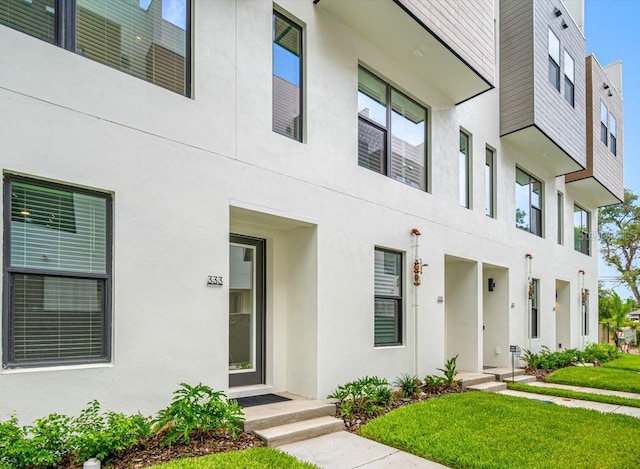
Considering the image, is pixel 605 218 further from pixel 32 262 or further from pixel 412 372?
pixel 32 262

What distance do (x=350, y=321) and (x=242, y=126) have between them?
127 inches

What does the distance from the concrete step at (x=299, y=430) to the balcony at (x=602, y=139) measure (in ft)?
41.4

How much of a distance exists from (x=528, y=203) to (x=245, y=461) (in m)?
11.2

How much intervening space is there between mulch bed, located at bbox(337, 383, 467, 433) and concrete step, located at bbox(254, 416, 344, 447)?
0.24 m

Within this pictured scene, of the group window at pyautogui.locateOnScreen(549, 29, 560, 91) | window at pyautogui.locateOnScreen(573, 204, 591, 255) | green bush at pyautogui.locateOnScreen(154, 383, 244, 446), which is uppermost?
window at pyautogui.locateOnScreen(549, 29, 560, 91)

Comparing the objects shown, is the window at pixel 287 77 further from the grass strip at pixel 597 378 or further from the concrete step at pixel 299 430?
the grass strip at pixel 597 378

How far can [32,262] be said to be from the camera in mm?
3930

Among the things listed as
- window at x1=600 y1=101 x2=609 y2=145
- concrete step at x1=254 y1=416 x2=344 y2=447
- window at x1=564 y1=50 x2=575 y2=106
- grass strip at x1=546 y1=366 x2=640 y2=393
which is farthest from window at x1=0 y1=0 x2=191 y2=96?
window at x1=600 y1=101 x2=609 y2=145

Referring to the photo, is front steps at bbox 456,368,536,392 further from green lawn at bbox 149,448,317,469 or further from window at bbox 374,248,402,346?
green lawn at bbox 149,448,317,469

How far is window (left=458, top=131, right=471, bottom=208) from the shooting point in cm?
995

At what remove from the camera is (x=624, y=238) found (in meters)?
28.5

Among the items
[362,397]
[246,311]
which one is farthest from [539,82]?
[246,311]

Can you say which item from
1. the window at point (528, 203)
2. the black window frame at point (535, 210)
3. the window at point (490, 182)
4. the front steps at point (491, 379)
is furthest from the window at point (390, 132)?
the black window frame at point (535, 210)

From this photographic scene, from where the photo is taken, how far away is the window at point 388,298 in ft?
24.6
